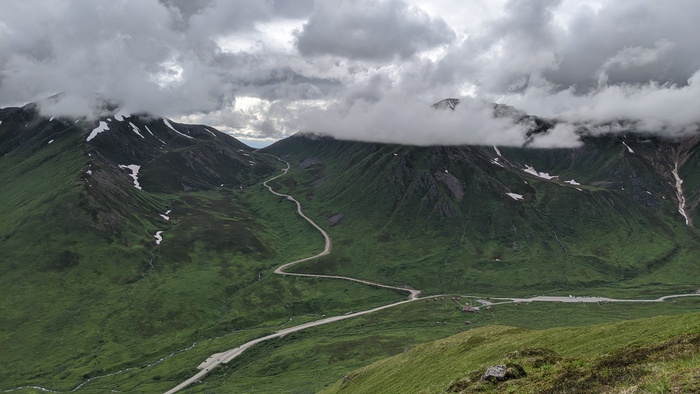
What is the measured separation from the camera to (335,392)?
84562 millimetres

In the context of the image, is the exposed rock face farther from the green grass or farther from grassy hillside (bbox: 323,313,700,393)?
the green grass

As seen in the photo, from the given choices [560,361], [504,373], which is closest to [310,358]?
[560,361]

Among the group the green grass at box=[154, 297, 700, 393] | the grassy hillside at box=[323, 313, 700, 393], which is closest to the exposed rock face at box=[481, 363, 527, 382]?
the grassy hillside at box=[323, 313, 700, 393]

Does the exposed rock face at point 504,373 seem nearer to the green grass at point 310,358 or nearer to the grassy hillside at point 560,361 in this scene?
the grassy hillside at point 560,361

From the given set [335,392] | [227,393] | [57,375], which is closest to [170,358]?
[57,375]

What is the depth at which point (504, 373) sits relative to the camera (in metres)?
39.9

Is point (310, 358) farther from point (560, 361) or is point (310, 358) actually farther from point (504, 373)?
point (504, 373)

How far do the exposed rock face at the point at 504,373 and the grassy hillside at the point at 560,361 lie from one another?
0.61 metres

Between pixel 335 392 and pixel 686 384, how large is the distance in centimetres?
7138

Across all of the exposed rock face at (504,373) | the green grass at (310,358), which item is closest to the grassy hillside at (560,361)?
the exposed rock face at (504,373)

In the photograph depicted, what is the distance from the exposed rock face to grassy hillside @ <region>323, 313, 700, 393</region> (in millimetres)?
611

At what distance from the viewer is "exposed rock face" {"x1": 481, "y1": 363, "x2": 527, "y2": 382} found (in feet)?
130

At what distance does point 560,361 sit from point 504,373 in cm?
753

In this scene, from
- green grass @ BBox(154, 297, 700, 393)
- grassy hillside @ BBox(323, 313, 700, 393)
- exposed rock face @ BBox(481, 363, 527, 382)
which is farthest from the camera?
green grass @ BBox(154, 297, 700, 393)
